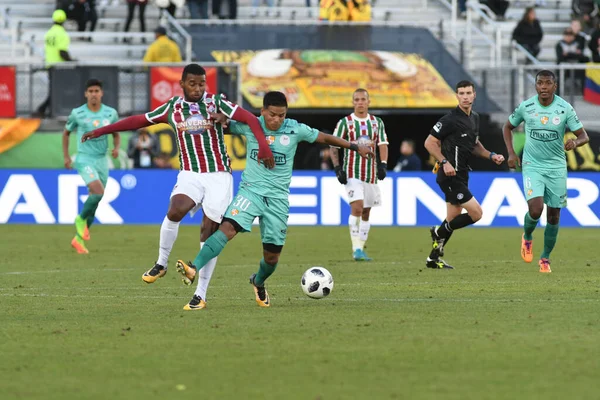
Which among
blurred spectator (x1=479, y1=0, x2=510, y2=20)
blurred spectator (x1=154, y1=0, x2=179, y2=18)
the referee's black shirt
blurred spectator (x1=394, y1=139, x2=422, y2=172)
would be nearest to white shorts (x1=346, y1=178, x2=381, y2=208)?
the referee's black shirt

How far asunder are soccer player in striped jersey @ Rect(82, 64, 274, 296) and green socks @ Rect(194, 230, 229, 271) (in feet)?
2.17

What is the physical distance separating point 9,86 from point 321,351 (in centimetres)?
1815

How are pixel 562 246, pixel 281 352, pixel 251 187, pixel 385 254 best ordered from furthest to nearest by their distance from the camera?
pixel 562 246, pixel 385 254, pixel 251 187, pixel 281 352

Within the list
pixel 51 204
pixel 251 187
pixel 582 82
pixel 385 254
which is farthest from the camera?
pixel 582 82

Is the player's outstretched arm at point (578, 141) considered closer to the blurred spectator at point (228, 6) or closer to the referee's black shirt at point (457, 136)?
the referee's black shirt at point (457, 136)

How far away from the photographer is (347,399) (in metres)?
6.46

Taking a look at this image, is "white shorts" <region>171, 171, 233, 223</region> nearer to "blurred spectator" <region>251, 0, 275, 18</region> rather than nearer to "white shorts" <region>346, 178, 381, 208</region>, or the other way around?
"white shorts" <region>346, 178, 381, 208</region>

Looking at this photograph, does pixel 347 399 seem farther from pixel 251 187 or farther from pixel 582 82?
pixel 582 82

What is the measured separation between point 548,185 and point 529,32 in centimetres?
1661

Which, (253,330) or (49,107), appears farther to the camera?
(49,107)

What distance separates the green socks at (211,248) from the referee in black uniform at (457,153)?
5.00 m

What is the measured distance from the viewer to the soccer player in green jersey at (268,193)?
10.5m

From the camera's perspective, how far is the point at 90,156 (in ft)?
59.6

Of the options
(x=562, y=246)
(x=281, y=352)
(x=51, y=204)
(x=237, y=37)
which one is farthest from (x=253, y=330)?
(x=237, y=37)
